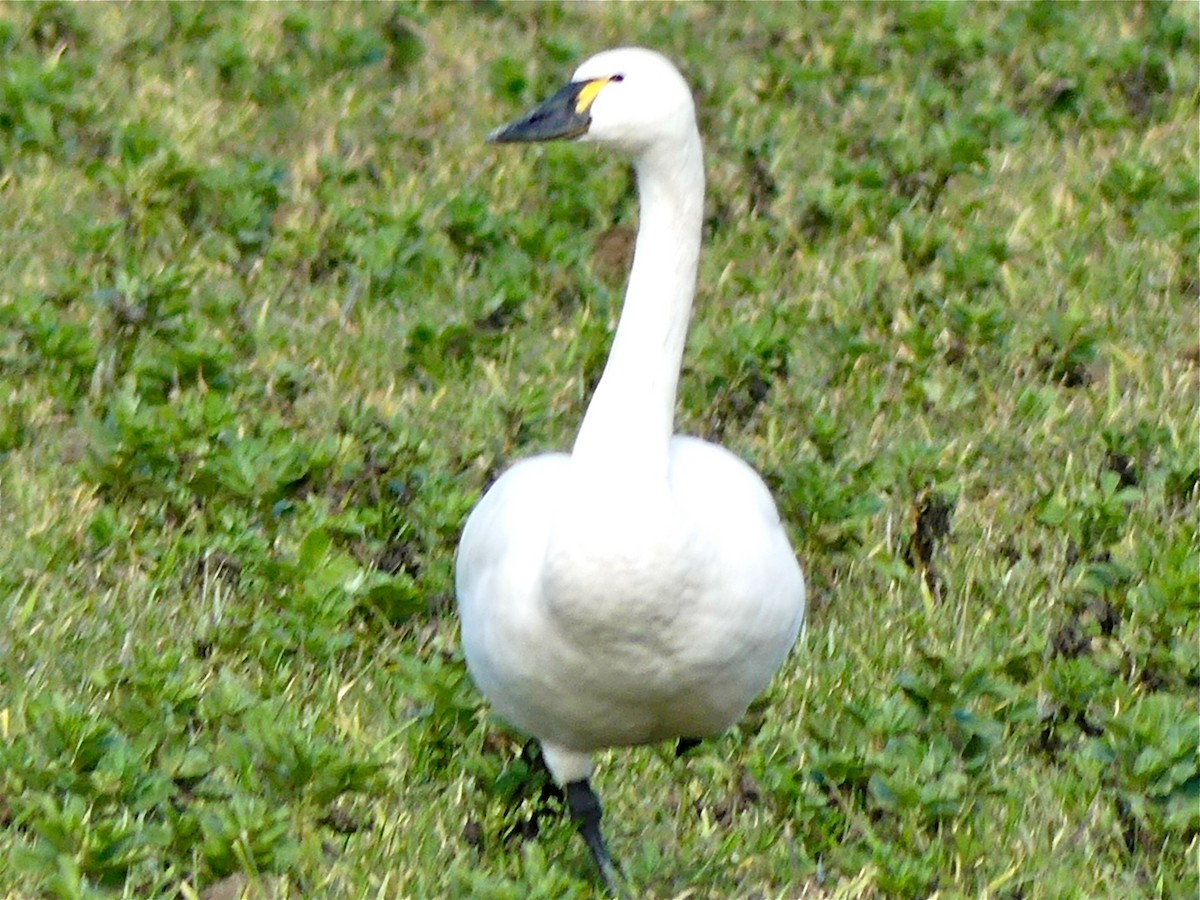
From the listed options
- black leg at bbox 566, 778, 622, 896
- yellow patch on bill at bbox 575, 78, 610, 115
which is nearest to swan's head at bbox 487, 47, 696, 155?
yellow patch on bill at bbox 575, 78, 610, 115

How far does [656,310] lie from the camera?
334 cm

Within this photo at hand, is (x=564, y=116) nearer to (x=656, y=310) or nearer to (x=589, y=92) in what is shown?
(x=589, y=92)

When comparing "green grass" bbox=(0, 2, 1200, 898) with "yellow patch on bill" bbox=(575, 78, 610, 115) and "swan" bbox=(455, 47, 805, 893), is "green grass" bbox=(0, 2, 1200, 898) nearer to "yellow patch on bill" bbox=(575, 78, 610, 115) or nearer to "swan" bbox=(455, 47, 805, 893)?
"swan" bbox=(455, 47, 805, 893)

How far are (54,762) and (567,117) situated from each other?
4.58ft

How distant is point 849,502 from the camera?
471 cm

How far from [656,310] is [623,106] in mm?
325

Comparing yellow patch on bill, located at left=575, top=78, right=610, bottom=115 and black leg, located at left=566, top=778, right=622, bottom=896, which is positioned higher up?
yellow patch on bill, located at left=575, top=78, right=610, bottom=115

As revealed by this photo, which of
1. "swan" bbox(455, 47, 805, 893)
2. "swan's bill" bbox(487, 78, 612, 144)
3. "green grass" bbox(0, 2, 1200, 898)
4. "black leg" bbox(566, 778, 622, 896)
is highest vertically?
"swan's bill" bbox(487, 78, 612, 144)

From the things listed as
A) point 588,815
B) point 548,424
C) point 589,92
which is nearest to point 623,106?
point 589,92

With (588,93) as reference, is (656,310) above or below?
below

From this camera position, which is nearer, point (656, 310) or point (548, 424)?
point (656, 310)

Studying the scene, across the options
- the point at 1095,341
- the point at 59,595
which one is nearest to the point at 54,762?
the point at 59,595

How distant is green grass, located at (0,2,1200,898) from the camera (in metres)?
3.74

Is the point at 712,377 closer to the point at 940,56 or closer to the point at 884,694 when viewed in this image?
the point at 884,694
